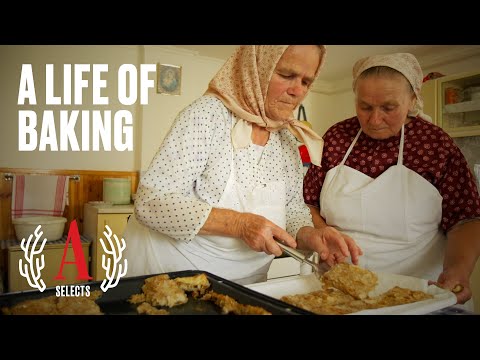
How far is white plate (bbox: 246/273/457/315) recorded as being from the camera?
640mm

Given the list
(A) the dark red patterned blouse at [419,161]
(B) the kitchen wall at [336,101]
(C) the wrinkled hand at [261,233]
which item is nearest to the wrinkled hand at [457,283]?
(A) the dark red patterned blouse at [419,161]

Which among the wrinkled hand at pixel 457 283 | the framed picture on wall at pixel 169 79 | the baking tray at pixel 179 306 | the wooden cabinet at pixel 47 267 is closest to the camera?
the baking tray at pixel 179 306

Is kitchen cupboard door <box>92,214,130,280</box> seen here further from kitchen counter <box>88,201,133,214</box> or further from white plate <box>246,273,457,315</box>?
white plate <box>246,273,457,315</box>

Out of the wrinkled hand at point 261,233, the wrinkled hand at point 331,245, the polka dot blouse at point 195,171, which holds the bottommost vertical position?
the wrinkled hand at point 331,245

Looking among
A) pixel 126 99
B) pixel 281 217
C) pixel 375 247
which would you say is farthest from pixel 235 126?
pixel 126 99

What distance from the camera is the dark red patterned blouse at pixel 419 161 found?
39.4 inches

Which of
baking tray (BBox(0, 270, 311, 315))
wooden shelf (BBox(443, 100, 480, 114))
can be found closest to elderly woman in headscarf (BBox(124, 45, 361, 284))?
baking tray (BBox(0, 270, 311, 315))

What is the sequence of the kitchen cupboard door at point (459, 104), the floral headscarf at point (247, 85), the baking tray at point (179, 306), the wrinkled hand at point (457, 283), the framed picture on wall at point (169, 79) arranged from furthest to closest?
the framed picture on wall at point (169, 79) < the kitchen cupboard door at point (459, 104) < the floral headscarf at point (247, 85) < the wrinkled hand at point (457, 283) < the baking tray at point (179, 306)

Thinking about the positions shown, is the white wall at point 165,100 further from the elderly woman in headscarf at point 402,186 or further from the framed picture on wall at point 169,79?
the elderly woman in headscarf at point 402,186

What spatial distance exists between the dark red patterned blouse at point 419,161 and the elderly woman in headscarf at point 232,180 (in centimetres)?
16

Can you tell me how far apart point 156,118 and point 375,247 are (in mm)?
2092

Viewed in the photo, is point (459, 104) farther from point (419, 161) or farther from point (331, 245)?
point (331, 245)

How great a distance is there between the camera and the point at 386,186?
1.07 metres
